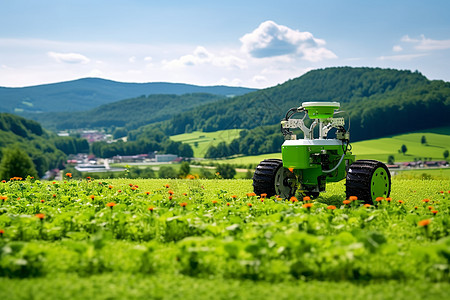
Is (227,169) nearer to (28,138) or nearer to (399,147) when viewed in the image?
(399,147)

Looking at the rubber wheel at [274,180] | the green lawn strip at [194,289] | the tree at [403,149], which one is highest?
the rubber wheel at [274,180]

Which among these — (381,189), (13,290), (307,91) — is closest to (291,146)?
(381,189)

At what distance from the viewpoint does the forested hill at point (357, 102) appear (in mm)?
72613

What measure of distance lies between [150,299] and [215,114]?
10339 centimetres

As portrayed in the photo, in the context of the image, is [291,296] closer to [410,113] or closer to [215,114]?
[410,113]

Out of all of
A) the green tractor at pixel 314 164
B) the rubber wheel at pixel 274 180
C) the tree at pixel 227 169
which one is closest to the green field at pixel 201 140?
the tree at pixel 227 169

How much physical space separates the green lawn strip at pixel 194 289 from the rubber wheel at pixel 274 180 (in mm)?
5564

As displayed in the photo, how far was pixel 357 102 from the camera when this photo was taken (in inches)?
4232

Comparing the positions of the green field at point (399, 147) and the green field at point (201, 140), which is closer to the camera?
the green field at point (399, 147)

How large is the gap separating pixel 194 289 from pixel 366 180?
5699 mm

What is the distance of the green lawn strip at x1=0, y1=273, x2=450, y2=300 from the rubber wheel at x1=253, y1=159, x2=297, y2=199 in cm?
556

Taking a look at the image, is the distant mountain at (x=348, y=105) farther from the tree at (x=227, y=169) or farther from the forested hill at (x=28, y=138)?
the forested hill at (x=28, y=138)

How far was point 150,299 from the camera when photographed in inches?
159

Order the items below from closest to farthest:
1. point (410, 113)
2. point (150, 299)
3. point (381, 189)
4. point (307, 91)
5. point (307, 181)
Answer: point (150, 299)
point (381, 189)
point (307, 181)
point (410, 113)
point (307, 91)
